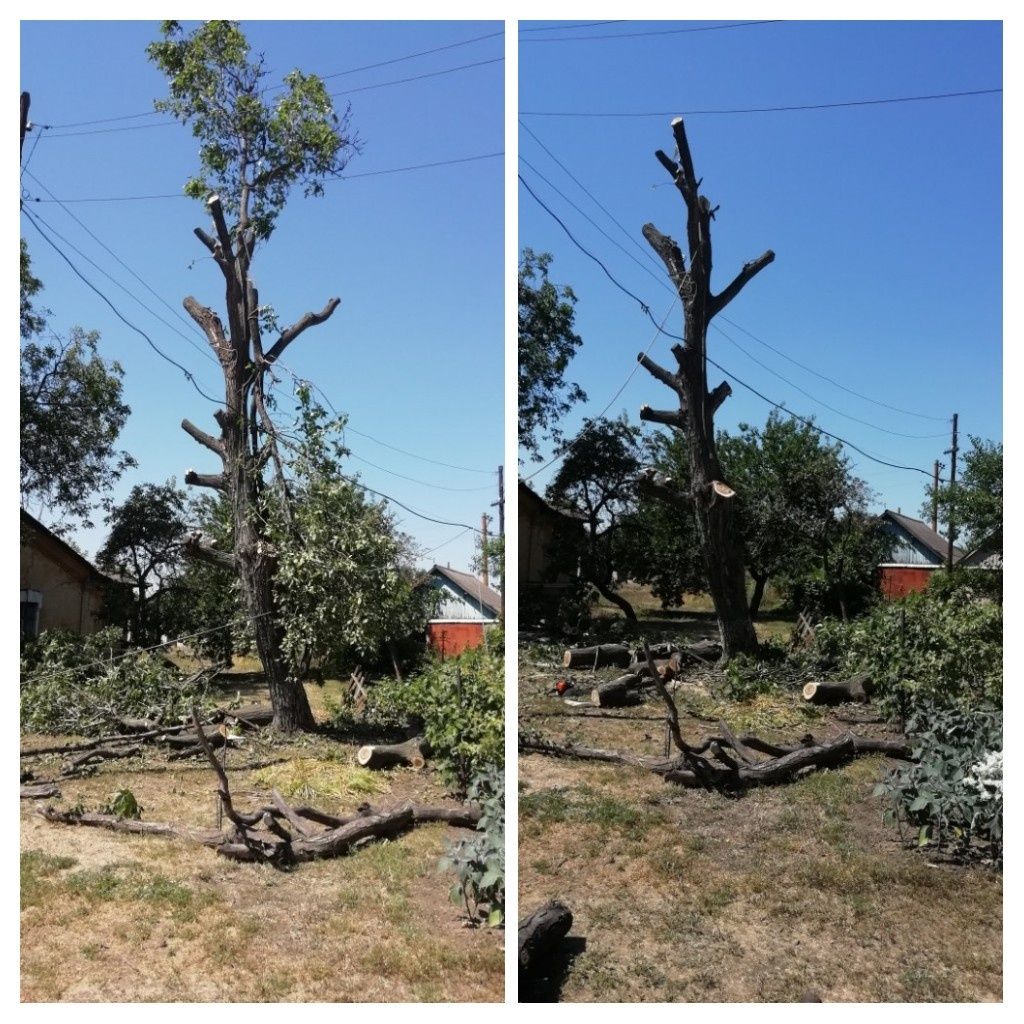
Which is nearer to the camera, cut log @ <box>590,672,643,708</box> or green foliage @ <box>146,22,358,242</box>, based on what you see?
cut log @ <box>590,672,643,708</box>

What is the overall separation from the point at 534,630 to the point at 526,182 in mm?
1583

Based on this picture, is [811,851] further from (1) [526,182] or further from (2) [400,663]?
(1) [526,182]

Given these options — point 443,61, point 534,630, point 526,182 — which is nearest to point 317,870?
point 534,630

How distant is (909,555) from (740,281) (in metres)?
1.16

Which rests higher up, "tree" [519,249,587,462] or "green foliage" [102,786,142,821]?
"tree" [519,249,587,462]

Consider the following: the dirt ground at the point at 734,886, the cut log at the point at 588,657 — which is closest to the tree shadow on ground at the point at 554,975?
the dirt ground at the point at 734,886

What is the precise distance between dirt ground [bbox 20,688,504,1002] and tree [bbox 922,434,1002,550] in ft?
6.91

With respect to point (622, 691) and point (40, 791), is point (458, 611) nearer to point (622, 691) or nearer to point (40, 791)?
point (622, 691)

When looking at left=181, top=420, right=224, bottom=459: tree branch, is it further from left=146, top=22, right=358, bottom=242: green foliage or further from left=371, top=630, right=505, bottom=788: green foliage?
left=371, top=630, right=505, bottom=788: green foliage

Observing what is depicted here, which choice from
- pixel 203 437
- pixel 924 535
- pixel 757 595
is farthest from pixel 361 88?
pixel 924 535

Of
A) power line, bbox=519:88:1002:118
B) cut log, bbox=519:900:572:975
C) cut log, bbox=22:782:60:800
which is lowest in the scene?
cut log, bbox=519:900:572:975

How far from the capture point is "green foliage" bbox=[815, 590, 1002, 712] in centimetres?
352

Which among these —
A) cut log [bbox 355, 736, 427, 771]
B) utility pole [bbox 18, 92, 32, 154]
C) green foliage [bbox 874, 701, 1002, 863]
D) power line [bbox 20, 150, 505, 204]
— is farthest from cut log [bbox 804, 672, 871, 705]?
utility pole [bbox 18, 92, 32, 154]

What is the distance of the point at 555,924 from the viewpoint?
299 cm
